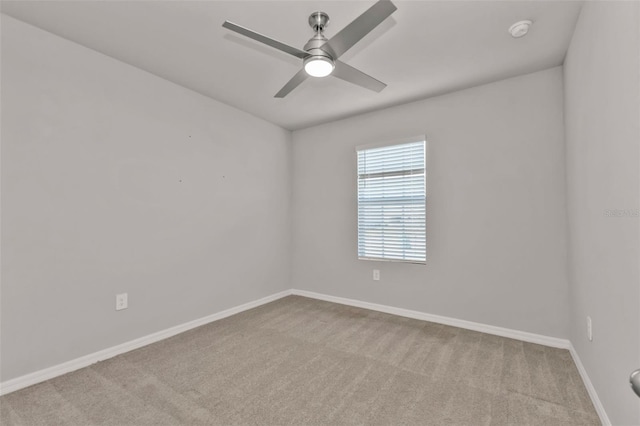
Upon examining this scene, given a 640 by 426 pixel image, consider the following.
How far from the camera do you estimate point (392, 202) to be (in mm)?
3541

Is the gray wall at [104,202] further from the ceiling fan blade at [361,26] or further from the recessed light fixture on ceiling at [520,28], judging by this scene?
the recessed light fixture on ceiling at [520,28]

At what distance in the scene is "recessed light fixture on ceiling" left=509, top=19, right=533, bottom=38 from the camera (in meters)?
2.02

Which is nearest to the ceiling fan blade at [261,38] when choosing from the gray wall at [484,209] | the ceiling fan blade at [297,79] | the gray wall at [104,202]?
the ceiling fan blade at [297,79]

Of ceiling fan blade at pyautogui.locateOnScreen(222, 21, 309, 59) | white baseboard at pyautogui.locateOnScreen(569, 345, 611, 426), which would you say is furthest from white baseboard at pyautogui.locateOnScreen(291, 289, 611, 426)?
ceiling fan blade at pyautogui.locateOnScreen(222, 21, 309, 59)

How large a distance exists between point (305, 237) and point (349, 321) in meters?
1.44

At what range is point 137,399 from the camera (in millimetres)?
1862

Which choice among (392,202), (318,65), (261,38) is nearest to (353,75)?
(318,65)

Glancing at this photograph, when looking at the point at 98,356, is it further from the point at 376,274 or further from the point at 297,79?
the point at 376,274

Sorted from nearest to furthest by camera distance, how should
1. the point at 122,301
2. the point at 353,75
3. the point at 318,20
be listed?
the point at 318,20
the point at 353,75
the point at 122,301

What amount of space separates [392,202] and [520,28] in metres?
1.96

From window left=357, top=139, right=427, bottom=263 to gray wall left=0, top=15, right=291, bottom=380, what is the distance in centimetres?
155

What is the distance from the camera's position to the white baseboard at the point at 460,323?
2.61m

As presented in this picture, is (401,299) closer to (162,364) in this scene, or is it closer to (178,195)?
(162,364)

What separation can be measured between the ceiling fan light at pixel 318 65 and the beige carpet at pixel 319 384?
210cm
